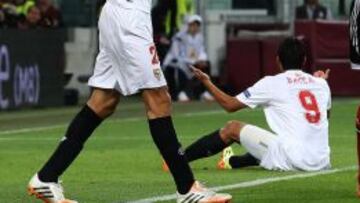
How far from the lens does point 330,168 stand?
40.8 ft

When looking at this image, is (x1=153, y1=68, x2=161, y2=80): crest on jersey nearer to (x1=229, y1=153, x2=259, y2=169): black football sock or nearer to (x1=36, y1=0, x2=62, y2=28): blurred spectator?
(x1=229, y1=153, x2=259, y2=169): black football sock

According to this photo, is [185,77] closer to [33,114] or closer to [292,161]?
[33,114]

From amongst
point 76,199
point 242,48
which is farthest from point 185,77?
point 76,199

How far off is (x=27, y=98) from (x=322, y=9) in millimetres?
7854

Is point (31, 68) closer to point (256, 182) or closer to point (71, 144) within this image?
point (256, 182)

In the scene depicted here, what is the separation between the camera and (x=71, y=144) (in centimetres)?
963

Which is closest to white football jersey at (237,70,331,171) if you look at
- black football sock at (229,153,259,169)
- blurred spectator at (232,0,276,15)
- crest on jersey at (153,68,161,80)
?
black football sock at (229,153,259,169)

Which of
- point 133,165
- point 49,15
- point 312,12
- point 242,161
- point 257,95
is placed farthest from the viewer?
point 312,12

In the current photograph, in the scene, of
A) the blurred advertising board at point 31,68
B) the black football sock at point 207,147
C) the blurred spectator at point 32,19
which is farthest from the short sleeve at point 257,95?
the blurred spectator at point 32,19

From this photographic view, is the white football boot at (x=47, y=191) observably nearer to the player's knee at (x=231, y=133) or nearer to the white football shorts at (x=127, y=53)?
the white football shorts at (x=127, y=53)

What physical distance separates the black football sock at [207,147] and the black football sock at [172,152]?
8.41ft

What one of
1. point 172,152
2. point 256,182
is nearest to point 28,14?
point 256,182

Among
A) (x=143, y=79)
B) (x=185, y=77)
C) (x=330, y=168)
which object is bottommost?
(x=185, y=77)

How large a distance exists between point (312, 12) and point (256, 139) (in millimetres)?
17050
